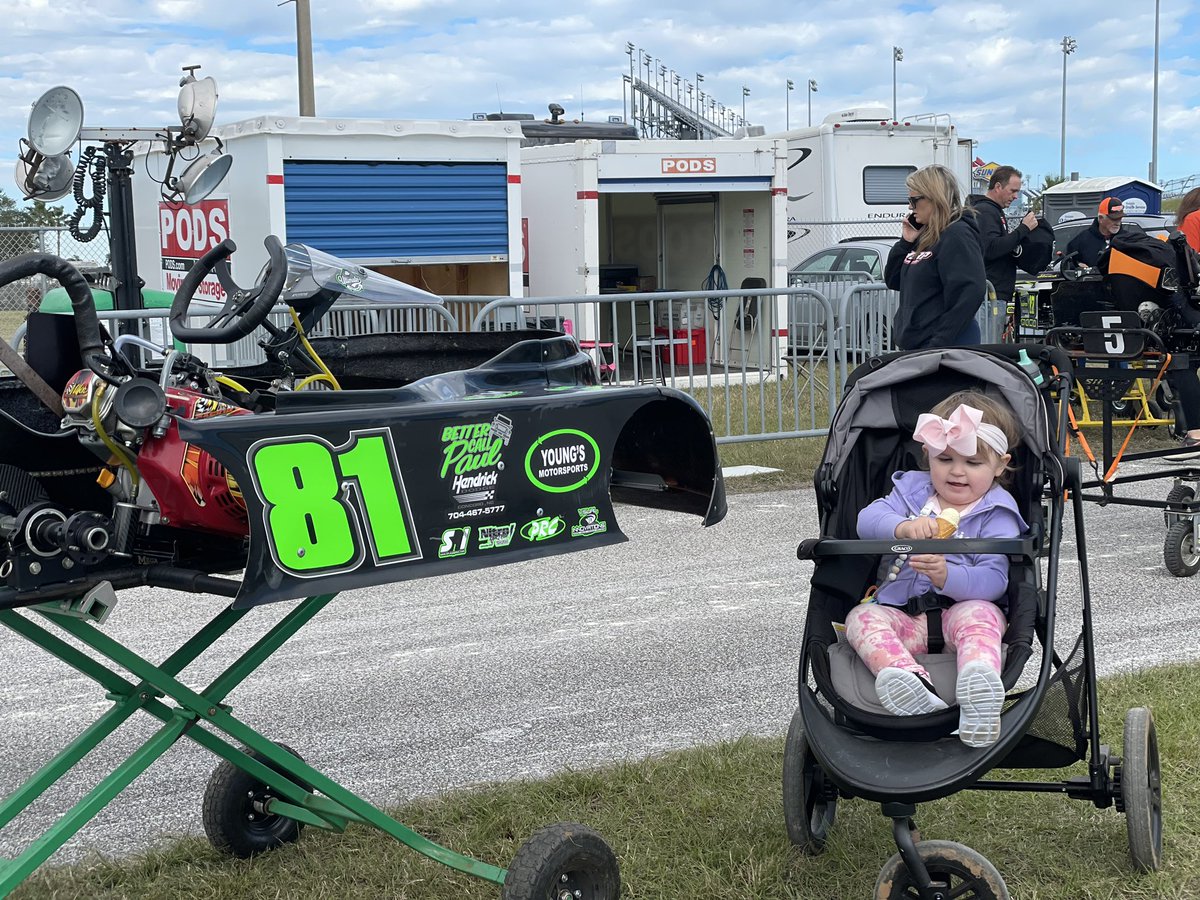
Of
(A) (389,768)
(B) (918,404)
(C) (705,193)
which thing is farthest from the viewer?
(C) (705,193)

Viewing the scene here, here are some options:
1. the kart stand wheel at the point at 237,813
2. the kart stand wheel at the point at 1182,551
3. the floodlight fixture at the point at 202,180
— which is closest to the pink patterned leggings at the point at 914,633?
the kart stand wheel at the point at 237,813

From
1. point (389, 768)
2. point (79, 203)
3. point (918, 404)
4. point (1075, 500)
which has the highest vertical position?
point (79, 203)

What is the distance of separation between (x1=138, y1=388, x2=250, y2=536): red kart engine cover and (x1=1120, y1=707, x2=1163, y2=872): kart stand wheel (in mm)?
2481

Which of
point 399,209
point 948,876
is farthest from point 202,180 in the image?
point 948,876

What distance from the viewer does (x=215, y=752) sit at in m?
3.47

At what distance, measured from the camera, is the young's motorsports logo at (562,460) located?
3.27m

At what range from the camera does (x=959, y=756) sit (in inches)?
131

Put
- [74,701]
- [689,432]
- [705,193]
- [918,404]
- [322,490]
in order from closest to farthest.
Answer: [322,490], [689,432], [918,404], [74,701], [705,193]

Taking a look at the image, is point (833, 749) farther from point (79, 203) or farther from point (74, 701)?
point (79, 203)

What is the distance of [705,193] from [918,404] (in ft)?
47.2

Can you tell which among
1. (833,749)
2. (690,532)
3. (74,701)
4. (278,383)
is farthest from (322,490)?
(690,532)

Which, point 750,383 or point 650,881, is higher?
point 750,383

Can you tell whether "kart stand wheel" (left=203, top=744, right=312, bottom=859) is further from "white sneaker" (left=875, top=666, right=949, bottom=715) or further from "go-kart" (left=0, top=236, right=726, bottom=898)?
"white sneaker" (left=875, top=666, right=949, bottom=715)

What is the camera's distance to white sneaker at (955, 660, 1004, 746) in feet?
10.9
